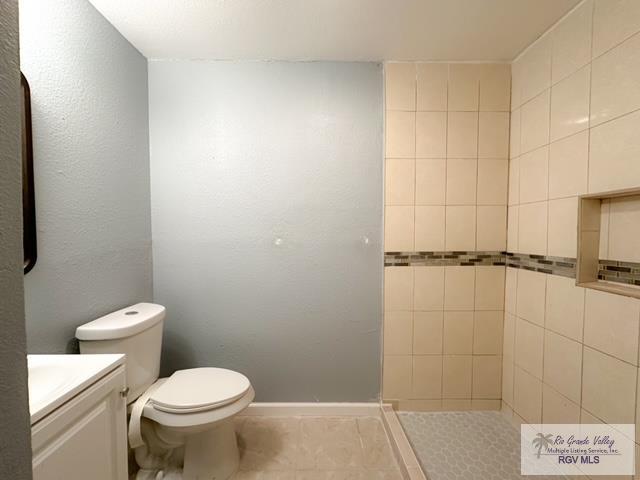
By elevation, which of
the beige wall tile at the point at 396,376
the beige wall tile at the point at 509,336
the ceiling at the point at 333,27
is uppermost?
the ceiling at the point at 333,27

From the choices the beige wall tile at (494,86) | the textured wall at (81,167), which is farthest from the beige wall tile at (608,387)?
the textured wall at (81,167)

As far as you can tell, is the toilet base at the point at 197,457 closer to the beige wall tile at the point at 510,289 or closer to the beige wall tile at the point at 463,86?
the beige wall tile at the point at 510,289

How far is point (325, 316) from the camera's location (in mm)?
1643

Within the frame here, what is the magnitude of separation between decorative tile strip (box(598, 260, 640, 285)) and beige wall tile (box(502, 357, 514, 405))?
0.71m

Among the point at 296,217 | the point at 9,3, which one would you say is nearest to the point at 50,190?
the point at 9,3

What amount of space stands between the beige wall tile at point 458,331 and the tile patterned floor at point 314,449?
636 millimetres

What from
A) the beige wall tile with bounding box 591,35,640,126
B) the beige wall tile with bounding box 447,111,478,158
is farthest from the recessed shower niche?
the beige wall tile with bounding box 447,111,478,158

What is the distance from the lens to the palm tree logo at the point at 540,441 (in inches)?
51.2

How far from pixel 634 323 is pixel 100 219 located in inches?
84.0

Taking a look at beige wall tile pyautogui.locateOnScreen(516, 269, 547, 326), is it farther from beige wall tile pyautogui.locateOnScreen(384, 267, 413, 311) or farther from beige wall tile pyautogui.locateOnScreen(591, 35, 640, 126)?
beige wall tile pyautogui.locateOnScreen(591, 35, 640, 126)

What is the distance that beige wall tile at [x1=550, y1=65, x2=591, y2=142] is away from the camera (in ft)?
3.73

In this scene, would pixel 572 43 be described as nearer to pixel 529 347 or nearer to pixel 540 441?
pixel 529 347

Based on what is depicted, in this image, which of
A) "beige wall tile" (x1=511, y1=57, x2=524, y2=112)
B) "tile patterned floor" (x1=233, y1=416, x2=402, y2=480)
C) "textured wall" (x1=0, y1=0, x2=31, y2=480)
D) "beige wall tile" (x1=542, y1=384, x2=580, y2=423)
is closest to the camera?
"textured wall" (x1=0, y1=0, x2=31, y2=480)

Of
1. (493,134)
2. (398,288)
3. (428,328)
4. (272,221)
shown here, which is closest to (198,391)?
(272,221)
